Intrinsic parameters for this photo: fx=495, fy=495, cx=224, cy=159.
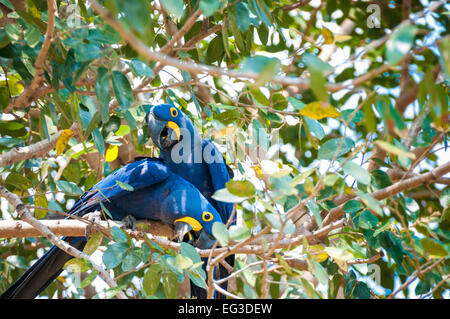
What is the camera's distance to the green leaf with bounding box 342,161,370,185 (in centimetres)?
123

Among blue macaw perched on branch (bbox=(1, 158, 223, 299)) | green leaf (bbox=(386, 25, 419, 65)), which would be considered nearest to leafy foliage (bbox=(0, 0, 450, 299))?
green leaf (bbox=(386, 25, 419, 65))

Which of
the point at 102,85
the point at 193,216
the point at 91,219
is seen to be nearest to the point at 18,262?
the point at 91,219

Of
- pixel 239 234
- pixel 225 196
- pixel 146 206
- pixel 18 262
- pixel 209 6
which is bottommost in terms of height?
pixel 18 262

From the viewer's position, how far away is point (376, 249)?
1.93 m

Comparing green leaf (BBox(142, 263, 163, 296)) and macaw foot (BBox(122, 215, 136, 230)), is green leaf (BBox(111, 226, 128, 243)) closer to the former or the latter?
green leaf (BBox(142, 263, 163, 296))

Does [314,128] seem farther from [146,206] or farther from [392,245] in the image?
[146,206]

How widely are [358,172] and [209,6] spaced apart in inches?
23.7

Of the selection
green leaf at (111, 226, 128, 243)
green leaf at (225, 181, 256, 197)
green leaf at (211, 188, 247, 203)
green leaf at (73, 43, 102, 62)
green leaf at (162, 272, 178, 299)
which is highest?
green leaf at (73, 43, 102, 62)

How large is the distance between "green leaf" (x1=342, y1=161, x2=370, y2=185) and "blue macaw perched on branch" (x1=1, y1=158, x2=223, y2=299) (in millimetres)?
1113

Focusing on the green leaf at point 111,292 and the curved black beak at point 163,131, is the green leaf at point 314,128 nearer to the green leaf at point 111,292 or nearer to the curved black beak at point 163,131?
the green leaf at point 111,292

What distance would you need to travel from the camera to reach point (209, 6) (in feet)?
4.46
